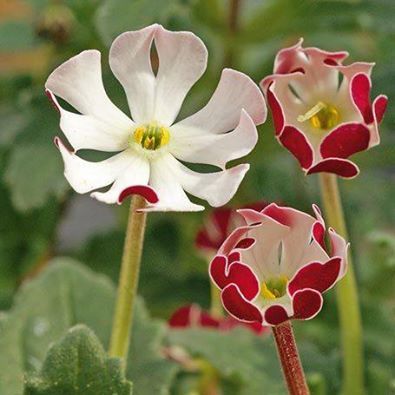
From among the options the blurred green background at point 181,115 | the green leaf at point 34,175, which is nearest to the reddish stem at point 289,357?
the blurred green background at point 181,115

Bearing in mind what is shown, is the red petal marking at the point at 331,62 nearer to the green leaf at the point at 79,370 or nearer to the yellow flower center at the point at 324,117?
the yellow flower center at the point at 324,117

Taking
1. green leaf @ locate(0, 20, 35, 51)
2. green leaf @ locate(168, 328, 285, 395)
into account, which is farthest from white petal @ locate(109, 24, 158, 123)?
green leaf @ locate(0, 20, 35, 51)

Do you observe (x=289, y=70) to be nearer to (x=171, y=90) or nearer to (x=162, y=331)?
(x=171, y=90)

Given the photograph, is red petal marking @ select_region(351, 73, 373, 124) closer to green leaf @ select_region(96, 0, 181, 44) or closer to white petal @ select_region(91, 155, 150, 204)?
white petal @ select_region(91, 155, 150, 204)

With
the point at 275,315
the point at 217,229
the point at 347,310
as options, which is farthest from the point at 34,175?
the point at 275,315

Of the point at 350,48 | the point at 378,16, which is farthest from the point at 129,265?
the point at 350,48
